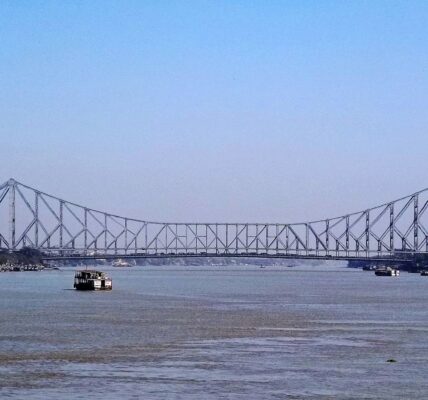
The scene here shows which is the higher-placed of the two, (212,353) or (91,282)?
(91,282)

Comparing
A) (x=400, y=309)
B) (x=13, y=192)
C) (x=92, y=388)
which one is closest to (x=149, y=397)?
(x=92, y=388)

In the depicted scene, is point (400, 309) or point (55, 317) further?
point (400, 309)

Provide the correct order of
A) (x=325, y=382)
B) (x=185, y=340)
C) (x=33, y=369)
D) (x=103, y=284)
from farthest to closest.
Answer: (x=103, y=284) → (x=185, y=340) → (x=33, y=369) → (x=325, y=382)

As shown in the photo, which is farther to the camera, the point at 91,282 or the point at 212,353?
the point at 91,282

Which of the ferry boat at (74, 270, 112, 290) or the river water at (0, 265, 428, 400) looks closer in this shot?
the river water at (0, 265, 428, 400)

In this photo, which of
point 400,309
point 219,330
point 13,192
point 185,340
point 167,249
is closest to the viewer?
point 185,340

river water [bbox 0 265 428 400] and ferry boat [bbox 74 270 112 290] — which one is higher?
ferry boat [bbox 74 270 112 290]

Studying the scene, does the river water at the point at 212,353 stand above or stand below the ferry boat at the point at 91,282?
below

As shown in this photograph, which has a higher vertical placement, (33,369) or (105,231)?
(105,231)

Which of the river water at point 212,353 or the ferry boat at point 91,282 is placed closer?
the river water at point 212,353

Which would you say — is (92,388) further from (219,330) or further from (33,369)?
(219,330)
